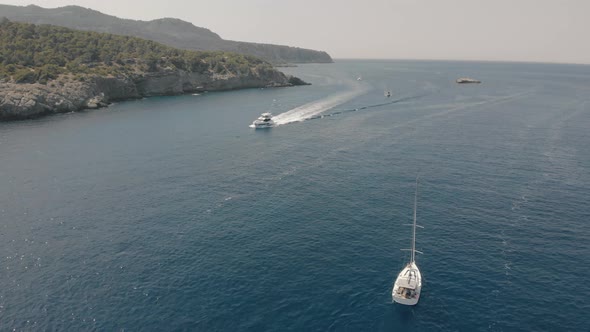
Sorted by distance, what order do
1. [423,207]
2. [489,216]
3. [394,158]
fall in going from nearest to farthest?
1. [489,216]
2. [423,207]
3. [394,158]

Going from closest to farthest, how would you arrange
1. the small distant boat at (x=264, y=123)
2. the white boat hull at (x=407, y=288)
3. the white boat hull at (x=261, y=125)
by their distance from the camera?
the white boat hull at (x=407, y=288)
the white boat hull at (x=261, y=125)
the small distant boat at (x=264, y=123)

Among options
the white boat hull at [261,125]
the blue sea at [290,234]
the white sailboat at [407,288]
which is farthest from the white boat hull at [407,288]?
the white boat hull at [261,125]

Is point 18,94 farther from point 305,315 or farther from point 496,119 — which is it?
point 496,119

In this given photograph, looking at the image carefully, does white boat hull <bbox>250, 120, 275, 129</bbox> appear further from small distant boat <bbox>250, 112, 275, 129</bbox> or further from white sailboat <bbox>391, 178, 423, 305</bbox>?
white sailboat <bbox>391, 178, 423, 305</bbox>

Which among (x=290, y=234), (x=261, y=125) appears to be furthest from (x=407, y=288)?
(x=261, y=125)

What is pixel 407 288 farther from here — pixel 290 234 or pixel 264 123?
pixel 264 123

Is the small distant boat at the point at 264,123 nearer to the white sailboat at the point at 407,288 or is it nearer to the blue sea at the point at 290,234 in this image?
the blue sea at the point at 290,234

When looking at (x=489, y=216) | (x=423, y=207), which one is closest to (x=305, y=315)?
(x=423, y=207)

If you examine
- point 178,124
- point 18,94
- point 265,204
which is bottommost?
point 265,204
